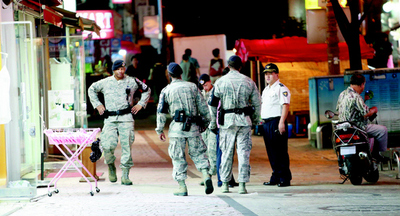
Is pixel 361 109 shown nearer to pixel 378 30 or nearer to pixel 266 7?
pixel 378 30

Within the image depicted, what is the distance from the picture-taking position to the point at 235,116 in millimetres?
8992

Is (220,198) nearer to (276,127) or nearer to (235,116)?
(235,116)

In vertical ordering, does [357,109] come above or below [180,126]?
above

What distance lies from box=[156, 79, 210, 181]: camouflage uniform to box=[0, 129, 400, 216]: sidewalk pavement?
48cm

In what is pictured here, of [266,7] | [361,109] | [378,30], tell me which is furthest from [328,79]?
[266,7]

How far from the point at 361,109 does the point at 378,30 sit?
2332 cm

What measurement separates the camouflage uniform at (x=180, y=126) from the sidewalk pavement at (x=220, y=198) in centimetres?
48

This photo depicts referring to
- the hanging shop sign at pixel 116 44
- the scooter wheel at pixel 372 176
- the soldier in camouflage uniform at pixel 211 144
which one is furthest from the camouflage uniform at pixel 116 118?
the hanging shop sign at pixel 116 44

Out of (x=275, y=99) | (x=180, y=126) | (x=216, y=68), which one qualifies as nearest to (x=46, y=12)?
(x=180, y=126)

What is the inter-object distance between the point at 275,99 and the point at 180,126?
179 centimetres

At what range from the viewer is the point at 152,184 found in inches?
406

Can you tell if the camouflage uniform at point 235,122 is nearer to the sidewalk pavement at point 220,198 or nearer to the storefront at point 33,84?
the sidewalk pavement at point 220,198

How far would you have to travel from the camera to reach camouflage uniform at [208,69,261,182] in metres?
9.00

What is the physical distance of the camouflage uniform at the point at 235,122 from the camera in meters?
9.00
